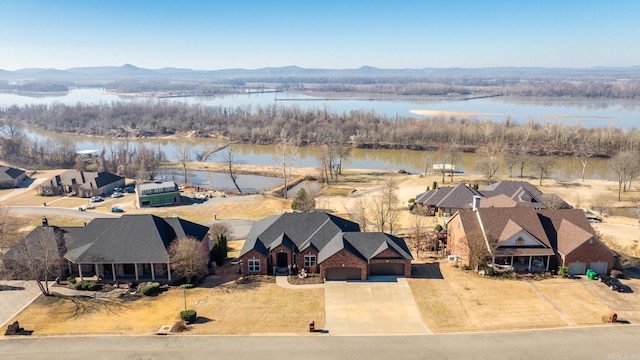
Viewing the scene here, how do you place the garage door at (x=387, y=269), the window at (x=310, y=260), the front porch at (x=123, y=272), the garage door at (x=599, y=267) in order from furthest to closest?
the window at (x=310, y=260) < the garage door at (x=599, y=267) < the garage door at (x=387, y=269) < the front porch at (x=123, y=272)

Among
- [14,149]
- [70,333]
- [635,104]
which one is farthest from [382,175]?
[635,104]

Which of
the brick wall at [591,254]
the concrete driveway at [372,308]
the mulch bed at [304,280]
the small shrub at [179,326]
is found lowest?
the concrete driveway at [372,308]

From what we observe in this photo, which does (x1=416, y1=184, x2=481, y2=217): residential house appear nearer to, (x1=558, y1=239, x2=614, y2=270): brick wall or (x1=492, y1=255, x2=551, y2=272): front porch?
(x1=492, y1=255, x2=551, y2=272): front porch

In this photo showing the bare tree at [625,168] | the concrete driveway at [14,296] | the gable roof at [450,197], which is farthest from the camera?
the bare tree at [625,168]

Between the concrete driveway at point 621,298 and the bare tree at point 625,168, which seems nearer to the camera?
the concrete driveway at point 621,298

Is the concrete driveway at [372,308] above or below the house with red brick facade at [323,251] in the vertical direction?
below

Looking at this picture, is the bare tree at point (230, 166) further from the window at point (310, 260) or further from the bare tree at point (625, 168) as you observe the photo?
the bare tree at point (625, 168)

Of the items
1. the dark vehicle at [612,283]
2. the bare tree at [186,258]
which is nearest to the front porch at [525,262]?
the dark vehicle at [612,283]
